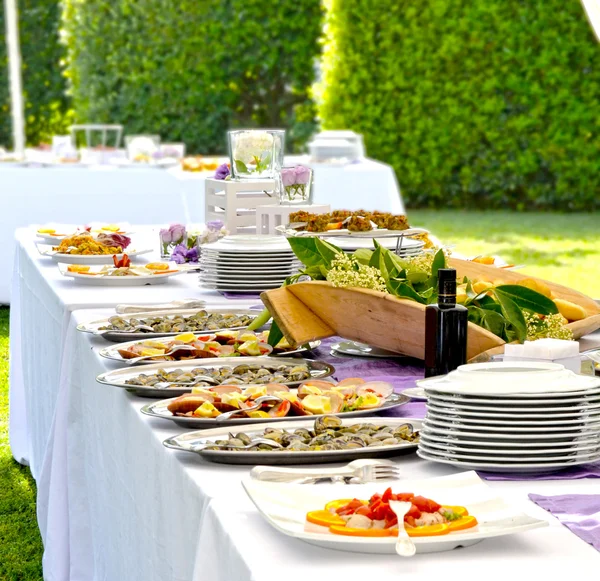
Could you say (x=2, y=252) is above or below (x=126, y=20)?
below

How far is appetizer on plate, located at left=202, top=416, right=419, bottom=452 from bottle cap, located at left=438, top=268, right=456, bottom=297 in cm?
26

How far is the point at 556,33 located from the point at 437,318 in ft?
33.1

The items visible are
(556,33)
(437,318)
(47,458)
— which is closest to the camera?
(437,318)

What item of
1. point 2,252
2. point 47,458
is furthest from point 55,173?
point 47,458

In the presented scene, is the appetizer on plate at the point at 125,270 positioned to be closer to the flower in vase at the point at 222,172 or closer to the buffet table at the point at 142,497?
the buffet table at the point at 142,497

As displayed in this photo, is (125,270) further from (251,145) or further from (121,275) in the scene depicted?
(251,145)

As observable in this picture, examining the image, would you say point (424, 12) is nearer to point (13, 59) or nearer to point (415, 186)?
point (415, 186)

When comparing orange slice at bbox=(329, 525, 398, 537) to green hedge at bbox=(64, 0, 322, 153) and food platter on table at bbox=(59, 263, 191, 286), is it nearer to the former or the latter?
food platter on table at bbox=(59, 263, 191, 286)

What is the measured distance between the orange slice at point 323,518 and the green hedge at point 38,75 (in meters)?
12.7

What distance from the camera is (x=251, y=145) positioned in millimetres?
3256

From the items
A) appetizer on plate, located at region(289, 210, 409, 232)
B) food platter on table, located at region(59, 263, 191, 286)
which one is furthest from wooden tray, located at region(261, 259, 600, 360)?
food platter on table, located at region(59, 263, 191, 286)

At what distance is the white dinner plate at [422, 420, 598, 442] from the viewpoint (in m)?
1.33

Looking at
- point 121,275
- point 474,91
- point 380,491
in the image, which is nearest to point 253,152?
point 121,275

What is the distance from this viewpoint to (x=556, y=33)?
11.2 meters
